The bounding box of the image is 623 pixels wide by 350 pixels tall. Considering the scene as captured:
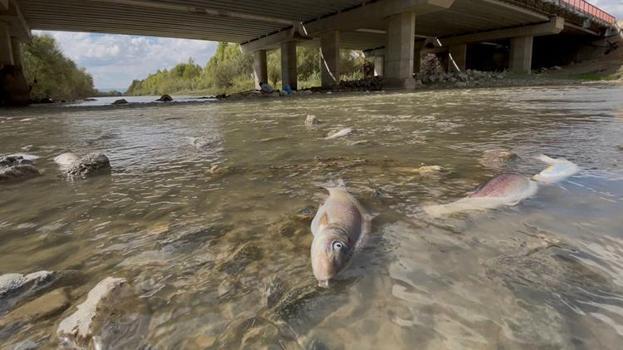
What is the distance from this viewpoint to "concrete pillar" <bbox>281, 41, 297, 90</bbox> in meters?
32.8

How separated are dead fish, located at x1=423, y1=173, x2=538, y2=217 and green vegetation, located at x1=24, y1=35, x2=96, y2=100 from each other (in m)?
40.9

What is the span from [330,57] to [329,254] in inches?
1204

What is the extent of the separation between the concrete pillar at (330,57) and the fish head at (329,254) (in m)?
28.7

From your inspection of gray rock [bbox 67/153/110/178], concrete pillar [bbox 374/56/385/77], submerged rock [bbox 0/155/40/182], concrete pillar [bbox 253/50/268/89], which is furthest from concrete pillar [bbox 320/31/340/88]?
submerged rock [bbox 0/155/40/182]

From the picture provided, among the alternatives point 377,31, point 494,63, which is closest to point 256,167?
point 377,31

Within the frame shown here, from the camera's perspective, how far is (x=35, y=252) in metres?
2.04

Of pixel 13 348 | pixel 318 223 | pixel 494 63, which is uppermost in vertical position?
pixel 494 63

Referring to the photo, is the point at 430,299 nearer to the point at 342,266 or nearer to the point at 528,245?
the point at 342,266

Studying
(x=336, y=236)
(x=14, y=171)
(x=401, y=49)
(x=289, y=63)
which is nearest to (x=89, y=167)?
(x=14, y=171)

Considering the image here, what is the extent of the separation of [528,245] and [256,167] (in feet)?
8.74

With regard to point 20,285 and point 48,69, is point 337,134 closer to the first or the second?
point 20,285

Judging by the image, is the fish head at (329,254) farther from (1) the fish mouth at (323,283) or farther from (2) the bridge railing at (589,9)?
(2) the bridge railing at (589,9)

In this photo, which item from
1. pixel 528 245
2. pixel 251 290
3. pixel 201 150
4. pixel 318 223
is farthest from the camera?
pixel 201 150

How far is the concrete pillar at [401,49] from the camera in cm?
2353
